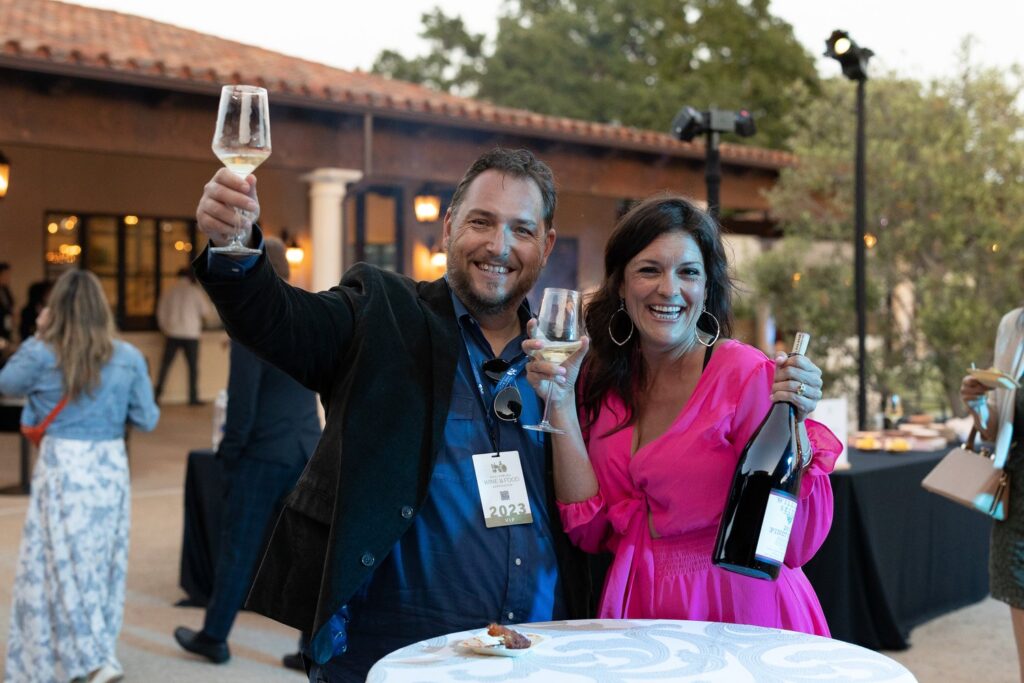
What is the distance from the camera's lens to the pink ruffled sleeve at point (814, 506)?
2127 millimetres

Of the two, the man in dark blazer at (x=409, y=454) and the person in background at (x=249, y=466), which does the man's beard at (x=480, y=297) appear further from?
the person in background at (x=249, y=466)

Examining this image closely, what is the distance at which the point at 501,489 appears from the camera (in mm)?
2043

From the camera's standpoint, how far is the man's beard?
7.03 ft

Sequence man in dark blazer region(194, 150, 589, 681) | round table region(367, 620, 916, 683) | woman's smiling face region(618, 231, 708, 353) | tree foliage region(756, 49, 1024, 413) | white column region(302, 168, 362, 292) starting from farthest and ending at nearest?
tree foliage region(756, 49, 1024, 413) < white column region(302, 168, 362, 292) < woman's smiling face region(618, 231, 708, 353) < man in dark blazer region(194, 150, 589, 681) < round table region(367, 620, 916, 683)

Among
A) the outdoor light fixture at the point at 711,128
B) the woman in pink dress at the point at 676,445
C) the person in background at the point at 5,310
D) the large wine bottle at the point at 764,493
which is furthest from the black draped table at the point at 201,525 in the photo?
the person in background at the point at 5,310

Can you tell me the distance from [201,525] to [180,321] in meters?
8.44

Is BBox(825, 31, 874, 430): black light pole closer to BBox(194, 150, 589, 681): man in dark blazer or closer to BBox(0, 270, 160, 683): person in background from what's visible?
BBox(0, 270, 160, 683): person in background

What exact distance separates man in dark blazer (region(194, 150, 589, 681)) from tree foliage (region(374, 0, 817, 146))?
2297cm

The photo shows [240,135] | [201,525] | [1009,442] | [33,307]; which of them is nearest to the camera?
[240,135]

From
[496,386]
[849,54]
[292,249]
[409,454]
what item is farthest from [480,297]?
[292,249]

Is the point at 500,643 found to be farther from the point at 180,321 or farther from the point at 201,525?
the point at 180,321

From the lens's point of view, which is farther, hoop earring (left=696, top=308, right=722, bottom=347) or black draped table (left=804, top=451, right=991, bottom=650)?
black draped table (left=804, top=451, right=991, bottom=650)

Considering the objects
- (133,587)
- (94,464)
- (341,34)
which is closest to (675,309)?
(94,464)

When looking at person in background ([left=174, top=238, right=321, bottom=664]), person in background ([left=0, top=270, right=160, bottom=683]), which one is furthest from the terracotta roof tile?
person in background ([left=174, top=238, right=321, bottom=664])
